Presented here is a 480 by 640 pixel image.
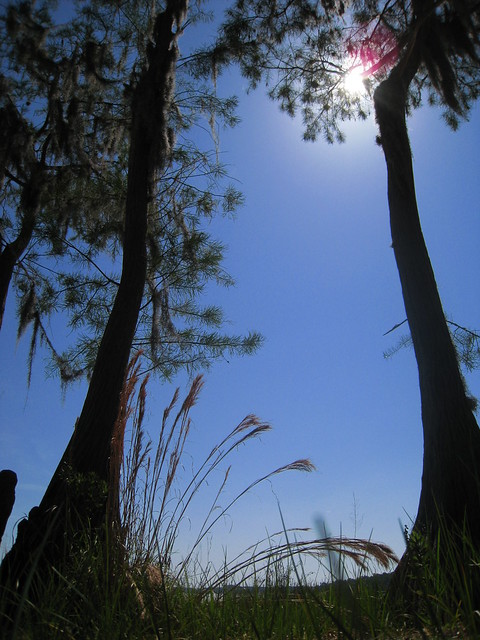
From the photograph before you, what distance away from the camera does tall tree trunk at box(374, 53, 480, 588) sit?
320 cm

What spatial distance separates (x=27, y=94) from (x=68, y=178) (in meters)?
1.62

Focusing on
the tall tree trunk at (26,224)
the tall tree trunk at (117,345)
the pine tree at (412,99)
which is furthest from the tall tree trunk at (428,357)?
the tall tree trunk at (26,224)

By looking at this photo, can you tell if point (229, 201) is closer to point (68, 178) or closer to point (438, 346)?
point (68, 178)

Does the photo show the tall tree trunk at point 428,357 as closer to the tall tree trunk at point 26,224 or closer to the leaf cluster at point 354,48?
the leaf cluster at point 354,48

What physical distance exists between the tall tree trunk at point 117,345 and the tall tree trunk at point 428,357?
71.8 inches

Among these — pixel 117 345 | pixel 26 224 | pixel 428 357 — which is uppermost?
pixel 26 224

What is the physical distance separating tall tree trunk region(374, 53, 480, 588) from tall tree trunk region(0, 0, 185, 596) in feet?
5.99

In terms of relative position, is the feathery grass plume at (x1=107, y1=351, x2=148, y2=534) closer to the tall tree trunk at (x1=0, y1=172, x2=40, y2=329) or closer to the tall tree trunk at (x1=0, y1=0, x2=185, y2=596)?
the tall tree trunk at (x1=0, y1=0, x2=185, y2=596)

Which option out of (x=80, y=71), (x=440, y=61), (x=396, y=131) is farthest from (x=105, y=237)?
(x=440, y=61)

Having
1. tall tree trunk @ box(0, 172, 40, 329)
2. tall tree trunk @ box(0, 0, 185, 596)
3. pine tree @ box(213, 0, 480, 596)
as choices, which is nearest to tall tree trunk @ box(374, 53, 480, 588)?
pine tree @ box(213, 0, 480, 596)

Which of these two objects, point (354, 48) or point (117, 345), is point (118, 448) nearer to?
point (117, 345)

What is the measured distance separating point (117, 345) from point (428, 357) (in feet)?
7.58

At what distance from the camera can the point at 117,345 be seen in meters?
4.07

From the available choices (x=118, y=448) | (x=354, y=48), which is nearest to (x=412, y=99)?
(x=354, y=48)
